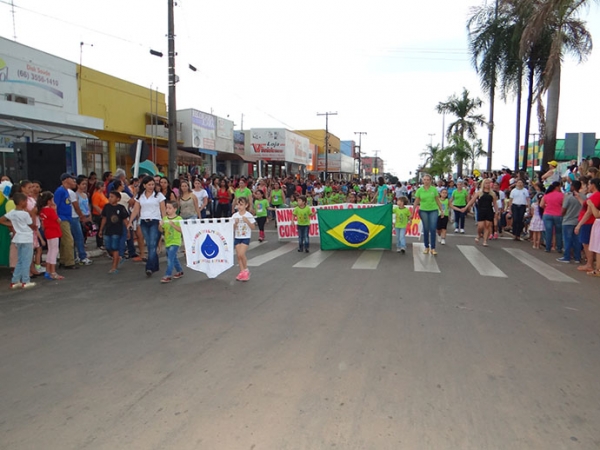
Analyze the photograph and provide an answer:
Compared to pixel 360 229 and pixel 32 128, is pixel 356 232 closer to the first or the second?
pixel 360 229

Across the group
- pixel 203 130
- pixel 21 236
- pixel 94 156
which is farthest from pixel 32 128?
pixel 203 130

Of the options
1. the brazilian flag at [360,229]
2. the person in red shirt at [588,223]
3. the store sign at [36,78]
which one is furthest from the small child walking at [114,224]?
the store sign at [36,78]

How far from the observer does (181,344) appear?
16.4 feet

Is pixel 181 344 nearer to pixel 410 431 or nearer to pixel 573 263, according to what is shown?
pixel 410 431

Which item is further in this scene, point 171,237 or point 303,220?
point 303,220

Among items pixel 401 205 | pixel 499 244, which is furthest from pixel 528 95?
pixel 401 205

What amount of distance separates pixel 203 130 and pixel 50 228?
2410 centimetres

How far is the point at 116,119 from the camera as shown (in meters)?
24.6

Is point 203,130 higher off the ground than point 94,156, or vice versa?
point 203,130

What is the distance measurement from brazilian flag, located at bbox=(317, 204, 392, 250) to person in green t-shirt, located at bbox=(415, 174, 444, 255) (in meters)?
0.91

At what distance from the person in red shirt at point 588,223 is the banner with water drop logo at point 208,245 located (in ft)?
23.1

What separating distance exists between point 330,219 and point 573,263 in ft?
18.4

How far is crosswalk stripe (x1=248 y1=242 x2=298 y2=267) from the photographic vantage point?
10.2 m

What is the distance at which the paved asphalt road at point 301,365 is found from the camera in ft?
10.7
